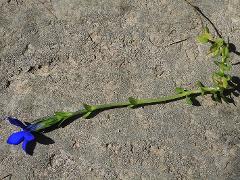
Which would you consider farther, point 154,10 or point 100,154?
point 154,10

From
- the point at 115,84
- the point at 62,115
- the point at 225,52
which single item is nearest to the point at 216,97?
the point at 225,52

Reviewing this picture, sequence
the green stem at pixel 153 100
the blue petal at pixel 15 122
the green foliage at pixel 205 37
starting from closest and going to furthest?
the blue petal at pixel 15 122 → the green stem at pixel 153 100 → the green foliage at pixel 205 37

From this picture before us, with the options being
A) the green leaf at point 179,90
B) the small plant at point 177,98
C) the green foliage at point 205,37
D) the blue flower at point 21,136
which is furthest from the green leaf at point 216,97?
the blue flower at point 21,136

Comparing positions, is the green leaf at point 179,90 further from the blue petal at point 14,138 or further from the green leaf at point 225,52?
the blue petal at point 14,138

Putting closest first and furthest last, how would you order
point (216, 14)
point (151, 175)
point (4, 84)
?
1. point (151, 175)
2. point (4, 84)
3. point (216, 14)

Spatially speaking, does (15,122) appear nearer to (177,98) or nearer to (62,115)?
(62,115)

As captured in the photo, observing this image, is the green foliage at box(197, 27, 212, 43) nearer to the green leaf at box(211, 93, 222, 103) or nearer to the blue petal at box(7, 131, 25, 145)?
the green leaf at box(211, 93, 222, 103)

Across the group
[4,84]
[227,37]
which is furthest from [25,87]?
[227,37]

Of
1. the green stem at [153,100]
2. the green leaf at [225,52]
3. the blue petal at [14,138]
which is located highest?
the blue petal at [14,138]

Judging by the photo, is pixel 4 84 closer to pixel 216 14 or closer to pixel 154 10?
pixel 154 10
